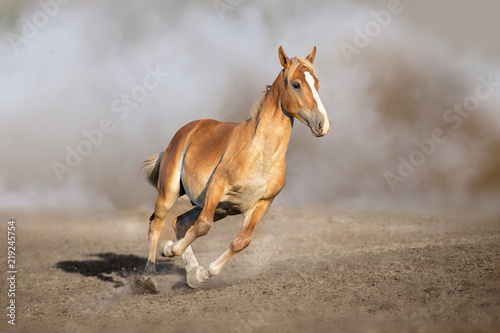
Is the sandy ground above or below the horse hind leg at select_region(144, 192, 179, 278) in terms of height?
below

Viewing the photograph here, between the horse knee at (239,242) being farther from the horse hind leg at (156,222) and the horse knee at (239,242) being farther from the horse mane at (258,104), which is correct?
the horse hind leg at (156,222)

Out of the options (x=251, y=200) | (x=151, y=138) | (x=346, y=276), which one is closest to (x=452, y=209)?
(x=346, y=276)

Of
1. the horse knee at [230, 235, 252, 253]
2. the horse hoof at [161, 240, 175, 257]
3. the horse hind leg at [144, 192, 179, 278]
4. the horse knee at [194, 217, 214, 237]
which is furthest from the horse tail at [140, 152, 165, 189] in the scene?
the horse knee at [230, 235, 252, 253]

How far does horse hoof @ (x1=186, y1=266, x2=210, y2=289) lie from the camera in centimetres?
671

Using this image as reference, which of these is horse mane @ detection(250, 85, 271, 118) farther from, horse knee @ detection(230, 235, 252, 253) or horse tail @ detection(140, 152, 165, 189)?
horse tail @ detection(140, 152, 165, 189)

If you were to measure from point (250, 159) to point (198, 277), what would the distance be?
157 cm

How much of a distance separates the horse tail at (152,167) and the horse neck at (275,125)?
2.68 meters

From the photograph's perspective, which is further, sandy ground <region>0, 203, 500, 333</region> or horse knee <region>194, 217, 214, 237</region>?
horse knee <region>194, 217, 214, 237</region>

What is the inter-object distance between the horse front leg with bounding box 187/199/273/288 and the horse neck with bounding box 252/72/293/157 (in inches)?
28.7

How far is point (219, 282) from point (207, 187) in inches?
69.5

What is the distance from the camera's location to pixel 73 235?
46.3ft

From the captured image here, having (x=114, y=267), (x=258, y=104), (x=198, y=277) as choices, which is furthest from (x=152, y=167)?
(x=114, y=267)

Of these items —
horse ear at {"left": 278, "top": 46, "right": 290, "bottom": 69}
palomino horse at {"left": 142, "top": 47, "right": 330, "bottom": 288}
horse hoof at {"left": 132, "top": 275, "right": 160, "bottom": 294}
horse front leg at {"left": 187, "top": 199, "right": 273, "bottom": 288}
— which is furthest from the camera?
horse hoof at {"left": 132, "top": 275, "right": 160, "bottom": 294}

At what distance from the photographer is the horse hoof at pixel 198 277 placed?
22.0 ft
